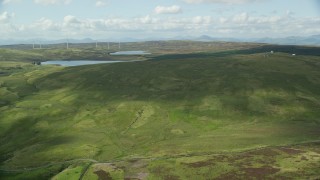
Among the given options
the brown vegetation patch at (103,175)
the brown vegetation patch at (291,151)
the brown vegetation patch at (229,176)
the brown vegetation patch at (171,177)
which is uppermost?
the brown vegetation patch at (291,151)

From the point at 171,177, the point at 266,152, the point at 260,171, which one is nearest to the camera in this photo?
the point at 260,171

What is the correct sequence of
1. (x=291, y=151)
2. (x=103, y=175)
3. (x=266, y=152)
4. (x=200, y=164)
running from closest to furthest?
(x=103, y=175)
(x=200, y=164)
(x=291, y=151)
(x=266, y=152)

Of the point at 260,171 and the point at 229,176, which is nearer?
the point at 229,176

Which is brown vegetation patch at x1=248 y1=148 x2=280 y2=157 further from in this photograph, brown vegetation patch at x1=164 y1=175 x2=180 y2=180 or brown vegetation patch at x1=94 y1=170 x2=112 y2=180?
brown vegetation patch at x1=94 y1=170 x2=112 y2=180

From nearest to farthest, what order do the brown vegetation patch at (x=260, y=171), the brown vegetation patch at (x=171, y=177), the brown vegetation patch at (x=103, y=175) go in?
1. the brown vegetation patch at (x=260, y=171)
2. the brown vegetation patch at (x=171, y=177)
3. the brown vegetation patch at (x=103, y=175)

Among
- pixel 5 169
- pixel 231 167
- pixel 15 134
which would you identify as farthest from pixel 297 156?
pixel 15 134

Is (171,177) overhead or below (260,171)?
below

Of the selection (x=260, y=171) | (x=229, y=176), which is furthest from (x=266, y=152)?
(x=229, y=176)

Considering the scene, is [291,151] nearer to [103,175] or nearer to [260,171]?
[260,171]

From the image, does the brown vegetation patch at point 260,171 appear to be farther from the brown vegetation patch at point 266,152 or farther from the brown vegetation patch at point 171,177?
the brown vegetation patch at point 171,177

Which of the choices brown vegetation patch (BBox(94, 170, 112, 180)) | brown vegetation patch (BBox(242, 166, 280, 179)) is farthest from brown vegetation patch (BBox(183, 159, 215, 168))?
brown vegetation patch (BBox(94, 170, 112, 180))

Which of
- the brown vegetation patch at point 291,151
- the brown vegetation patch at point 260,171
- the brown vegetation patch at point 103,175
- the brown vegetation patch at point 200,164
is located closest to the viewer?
the brown vegetation patch at point 260,171

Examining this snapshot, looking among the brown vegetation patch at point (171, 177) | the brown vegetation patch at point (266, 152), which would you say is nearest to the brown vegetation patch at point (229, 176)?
the brown vegetation patch at point (171, 177)
